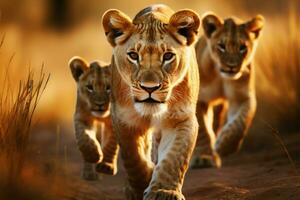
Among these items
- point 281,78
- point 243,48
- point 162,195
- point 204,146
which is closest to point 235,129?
point 204,146

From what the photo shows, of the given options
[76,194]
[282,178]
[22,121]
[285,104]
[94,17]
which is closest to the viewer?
[22,121]

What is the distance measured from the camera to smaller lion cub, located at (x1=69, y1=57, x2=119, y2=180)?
26.1ft

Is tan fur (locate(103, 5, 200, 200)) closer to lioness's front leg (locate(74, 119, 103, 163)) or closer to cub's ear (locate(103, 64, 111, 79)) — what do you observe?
lioness's front leg (locate(74, 119, 103, 163))

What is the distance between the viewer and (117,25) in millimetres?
6441

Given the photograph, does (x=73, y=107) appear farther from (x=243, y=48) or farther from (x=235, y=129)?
(x=235, y=129)

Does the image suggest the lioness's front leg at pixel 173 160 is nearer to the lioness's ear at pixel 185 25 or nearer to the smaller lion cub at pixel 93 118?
the lioness's ear at pixel 185 25

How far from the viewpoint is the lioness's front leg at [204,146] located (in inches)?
358

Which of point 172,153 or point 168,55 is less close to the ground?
point 168,55

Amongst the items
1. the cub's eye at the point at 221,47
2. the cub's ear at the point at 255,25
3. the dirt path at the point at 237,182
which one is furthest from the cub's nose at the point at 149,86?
the cub's ear at the point at 255,25

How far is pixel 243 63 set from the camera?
9164 mm

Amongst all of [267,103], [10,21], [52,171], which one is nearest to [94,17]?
[10,21]

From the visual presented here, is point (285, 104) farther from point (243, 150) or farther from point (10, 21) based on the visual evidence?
point (10, 21)

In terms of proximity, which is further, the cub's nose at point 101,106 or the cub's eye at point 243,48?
the cub's eye at point 243,48

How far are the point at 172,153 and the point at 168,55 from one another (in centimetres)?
60
